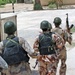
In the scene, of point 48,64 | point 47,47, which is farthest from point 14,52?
point 48,64

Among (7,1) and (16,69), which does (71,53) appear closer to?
(16,69)

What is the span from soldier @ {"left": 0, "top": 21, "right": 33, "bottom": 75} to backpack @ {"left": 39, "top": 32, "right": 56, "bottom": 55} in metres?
0.94

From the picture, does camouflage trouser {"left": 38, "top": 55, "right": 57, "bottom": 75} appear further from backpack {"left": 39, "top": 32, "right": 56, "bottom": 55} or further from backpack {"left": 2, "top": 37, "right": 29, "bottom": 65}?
backpack {"left": 2, "top": 37, "right": 29, "bottom": 65}

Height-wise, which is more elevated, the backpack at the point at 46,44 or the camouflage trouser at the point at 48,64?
the backpack at the point at 46,44

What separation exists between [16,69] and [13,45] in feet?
1.26

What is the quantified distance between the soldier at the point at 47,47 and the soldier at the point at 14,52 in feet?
2.97

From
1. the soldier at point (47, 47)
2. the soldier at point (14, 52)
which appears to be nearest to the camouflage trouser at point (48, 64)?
the soldier at point (47, 47)

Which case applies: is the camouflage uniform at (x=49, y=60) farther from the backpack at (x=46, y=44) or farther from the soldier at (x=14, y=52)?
the soldier at (x=14, y=52)

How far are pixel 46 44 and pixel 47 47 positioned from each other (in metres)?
0.06

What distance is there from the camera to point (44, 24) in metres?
6.04

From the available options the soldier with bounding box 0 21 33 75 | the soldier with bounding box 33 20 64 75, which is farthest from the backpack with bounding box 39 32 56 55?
the soldier with bounding box 0 21 33 75

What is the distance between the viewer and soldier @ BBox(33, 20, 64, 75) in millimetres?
6109

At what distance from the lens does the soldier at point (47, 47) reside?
611 centimetres

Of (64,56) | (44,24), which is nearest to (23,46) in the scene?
(44,24)
